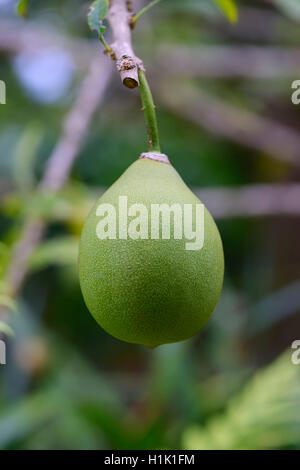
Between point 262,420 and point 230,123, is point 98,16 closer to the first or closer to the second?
point 262,420

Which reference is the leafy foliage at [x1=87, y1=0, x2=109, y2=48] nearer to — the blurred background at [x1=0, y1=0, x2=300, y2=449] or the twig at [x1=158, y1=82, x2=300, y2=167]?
the blurred background at [x1=0, y1=0, x2=300, y2=449]

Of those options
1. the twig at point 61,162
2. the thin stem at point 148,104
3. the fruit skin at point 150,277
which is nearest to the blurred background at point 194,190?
the twig at point 61,162

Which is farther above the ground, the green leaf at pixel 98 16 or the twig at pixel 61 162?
the twig at pixel 61 162

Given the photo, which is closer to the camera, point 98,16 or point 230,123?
point 98,16

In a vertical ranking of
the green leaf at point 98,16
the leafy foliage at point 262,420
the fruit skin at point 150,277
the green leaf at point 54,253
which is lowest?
the fruit skin at point 150,277

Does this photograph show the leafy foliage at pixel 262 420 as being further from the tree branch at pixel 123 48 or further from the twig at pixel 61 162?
the tree branch at pixel 123 48

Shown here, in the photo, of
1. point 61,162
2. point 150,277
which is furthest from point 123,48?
point 61,162
